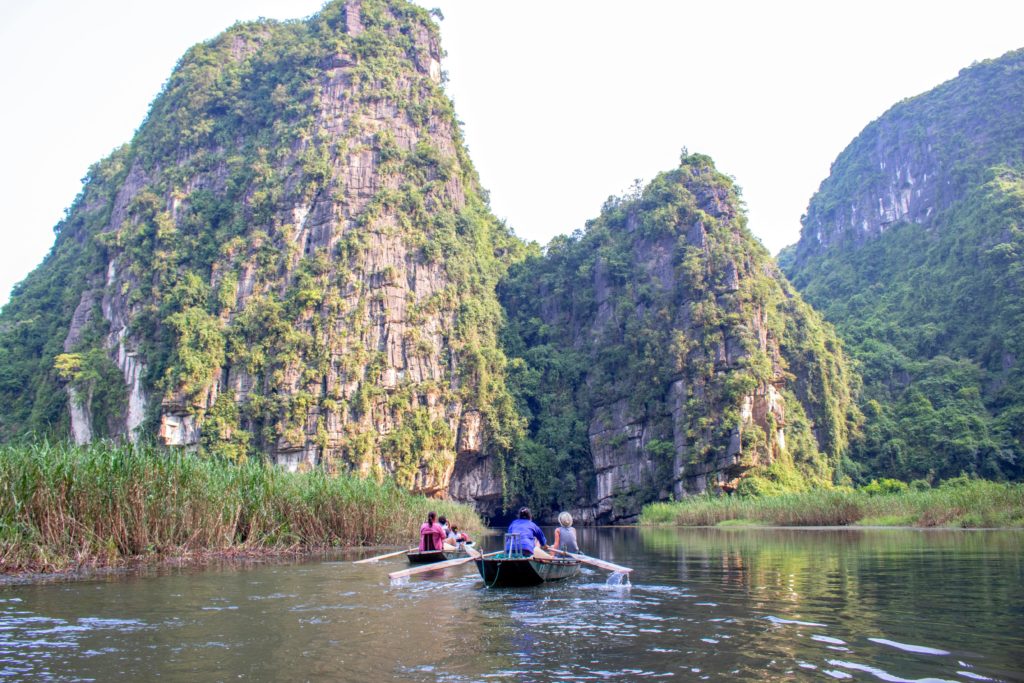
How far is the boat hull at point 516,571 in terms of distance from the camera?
1243cm

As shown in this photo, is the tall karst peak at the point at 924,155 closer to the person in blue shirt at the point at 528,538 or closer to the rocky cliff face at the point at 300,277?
the rocky cliff face at the point at 300,277

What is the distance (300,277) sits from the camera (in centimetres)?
5612

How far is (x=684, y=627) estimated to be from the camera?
8836 mm

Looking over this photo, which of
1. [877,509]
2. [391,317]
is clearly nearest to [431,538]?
[877,509]

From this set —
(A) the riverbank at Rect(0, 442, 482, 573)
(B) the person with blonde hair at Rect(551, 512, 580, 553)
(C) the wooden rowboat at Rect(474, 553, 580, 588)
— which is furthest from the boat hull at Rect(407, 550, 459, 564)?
(C) the wooden rowboat at Rect(474, 553, 580, 588)

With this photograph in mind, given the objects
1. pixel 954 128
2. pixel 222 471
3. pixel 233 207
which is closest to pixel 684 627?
pixel 222 471

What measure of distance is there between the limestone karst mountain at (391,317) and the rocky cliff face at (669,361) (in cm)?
20

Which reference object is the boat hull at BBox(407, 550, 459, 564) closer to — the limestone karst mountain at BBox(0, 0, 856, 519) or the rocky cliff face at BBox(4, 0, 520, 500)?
the limestone karst mountain at BBox(0, 0, 856, 519)

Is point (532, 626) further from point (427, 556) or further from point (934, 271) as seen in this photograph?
point (934, 271)

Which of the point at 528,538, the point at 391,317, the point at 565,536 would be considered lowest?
the point at 565,536

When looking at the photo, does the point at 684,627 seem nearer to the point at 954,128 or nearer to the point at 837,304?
the point at 837,304

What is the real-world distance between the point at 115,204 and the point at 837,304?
68884mm

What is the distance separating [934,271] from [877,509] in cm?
4905

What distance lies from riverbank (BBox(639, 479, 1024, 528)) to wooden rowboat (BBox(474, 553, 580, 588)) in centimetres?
1882
